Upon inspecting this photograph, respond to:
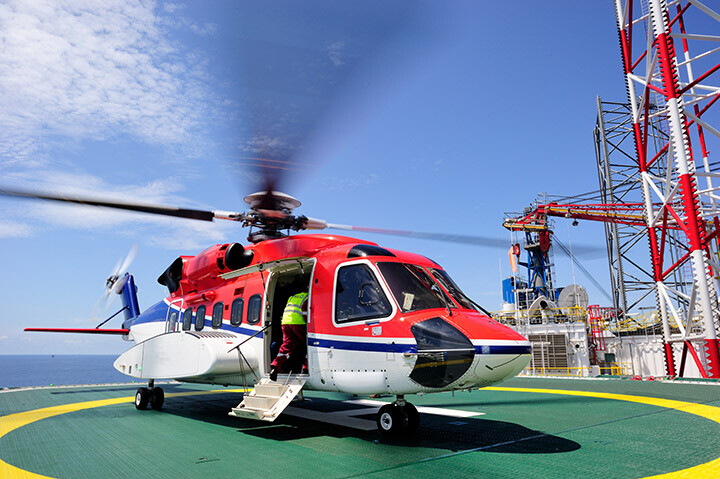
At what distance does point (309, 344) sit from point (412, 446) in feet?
7.33

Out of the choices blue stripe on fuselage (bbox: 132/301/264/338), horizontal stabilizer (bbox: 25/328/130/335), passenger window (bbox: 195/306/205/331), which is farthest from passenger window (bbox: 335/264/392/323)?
horizontal stabilizer (bbox: 25/328/130/335)

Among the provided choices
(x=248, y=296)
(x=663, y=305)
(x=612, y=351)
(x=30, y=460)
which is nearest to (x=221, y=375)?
(x=248, y=296)

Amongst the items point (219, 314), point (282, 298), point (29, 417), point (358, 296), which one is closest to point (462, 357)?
point (358, 296)

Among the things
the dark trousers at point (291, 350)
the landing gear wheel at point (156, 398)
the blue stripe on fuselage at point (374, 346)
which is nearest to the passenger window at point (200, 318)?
the blue stripe on fuselage at point (374, 346)

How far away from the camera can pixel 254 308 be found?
329 inches

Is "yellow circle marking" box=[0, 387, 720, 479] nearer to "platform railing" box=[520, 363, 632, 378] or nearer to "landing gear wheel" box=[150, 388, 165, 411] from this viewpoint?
"landing gear wheel" box=[150, 388, 165, 411]

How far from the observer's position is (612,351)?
26.2 meters

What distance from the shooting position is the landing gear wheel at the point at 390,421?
632 cm

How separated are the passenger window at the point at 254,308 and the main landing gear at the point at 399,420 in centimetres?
304

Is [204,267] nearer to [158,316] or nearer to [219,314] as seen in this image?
[219,314]

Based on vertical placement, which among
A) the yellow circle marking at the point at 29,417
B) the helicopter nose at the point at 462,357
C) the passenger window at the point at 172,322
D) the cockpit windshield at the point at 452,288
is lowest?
the yellow circle marking at the point at 29,417

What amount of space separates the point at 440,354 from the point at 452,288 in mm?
1557

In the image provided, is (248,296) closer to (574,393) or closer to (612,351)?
(574,393)

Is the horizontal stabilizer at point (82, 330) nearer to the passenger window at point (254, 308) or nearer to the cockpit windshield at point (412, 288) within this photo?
the passenger window at point (254, 308)
